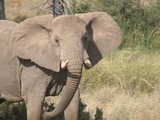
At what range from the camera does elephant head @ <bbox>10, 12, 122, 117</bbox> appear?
5.06m

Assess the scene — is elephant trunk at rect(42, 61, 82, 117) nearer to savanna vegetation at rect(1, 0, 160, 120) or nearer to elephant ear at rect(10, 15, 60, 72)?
elephant ear at rect(10, 15, 60, 72)

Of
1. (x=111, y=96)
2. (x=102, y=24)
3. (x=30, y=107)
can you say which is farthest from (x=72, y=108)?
(x=111, y=96)

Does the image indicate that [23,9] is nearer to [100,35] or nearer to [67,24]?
[100,35]

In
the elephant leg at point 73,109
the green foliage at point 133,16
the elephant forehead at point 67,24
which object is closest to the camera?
the elephant forehead at point 67,24

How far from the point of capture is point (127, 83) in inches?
372

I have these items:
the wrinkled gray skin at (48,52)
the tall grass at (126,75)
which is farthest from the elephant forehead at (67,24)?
the tall grass at (126,75)

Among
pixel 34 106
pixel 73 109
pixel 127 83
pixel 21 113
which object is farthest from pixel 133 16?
pixel 34 106

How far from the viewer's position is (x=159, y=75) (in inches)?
378

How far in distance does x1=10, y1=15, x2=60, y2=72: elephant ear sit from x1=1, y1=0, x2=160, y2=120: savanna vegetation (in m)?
1.91

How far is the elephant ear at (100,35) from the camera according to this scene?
5793mm

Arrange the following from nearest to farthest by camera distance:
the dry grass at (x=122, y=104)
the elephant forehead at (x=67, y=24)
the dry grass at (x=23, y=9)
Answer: the elephant forehead at (x=67, y=24) → the dry grass at (x=122, y=104) → the dry grass at (x=23, y=9)

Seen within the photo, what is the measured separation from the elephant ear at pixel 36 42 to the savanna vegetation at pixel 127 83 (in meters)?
1.91

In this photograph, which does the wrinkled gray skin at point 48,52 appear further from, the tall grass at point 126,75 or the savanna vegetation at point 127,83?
the tall grass at point 126,75

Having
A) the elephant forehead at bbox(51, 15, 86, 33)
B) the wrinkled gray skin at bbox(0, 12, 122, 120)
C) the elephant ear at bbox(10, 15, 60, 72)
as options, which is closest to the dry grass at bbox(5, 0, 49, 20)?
the wrinkled gray skin at bbox(0, 12, 122, 120)
